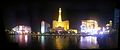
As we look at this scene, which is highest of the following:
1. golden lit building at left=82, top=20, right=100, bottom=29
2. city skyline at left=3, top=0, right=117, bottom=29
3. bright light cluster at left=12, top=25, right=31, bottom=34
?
city skyline at left=3, top=0, right=117, bottom=29

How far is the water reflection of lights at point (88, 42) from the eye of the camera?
591 cm

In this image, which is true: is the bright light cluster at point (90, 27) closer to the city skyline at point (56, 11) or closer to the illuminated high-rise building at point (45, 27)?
the city skyline at point (56, 11)

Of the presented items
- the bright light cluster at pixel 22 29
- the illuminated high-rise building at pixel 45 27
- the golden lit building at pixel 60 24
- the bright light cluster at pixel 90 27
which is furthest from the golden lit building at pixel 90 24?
the bright light cluster at pixel 22 29

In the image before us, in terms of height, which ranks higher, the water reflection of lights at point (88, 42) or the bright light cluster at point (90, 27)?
the bright light cluster at point (90, 27)

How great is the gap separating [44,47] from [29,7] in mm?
819

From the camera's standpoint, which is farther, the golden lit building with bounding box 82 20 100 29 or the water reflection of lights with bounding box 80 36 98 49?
the golden lit building with bounding box 82 20 100 29

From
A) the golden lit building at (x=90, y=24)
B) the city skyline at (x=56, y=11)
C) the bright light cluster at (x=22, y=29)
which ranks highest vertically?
the city skyline at (x=56, y=11)

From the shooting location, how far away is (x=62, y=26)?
6098 mm

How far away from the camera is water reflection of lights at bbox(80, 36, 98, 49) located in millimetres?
5914

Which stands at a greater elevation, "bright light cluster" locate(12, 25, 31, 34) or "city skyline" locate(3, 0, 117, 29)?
"city skyline" locate(3, 0, 117, 29)

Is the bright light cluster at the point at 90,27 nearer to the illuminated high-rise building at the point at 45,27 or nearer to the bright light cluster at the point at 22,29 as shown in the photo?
the illuminated high-rise building at the point at 45,27

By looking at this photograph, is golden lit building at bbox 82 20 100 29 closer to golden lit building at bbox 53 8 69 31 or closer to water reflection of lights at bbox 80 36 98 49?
water reflection of lights at bbox 80 36 98 49

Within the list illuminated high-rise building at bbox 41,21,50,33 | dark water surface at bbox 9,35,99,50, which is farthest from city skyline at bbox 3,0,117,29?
dark water surface at bbox 9,35,99,50

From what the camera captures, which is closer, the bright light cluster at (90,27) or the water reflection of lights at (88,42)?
the water reflection of lights at (88,42)
